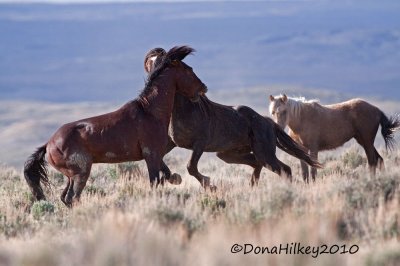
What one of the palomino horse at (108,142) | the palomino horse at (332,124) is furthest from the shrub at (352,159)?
the palomino horse at (108,142)

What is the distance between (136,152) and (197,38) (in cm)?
13665

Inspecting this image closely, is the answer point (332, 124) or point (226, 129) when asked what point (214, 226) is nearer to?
point (226, 129)

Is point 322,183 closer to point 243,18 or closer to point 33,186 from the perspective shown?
point 33,186

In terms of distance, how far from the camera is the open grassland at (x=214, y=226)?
8.59 meters

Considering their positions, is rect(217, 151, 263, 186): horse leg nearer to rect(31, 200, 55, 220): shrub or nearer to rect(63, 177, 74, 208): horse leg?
rect(63, 177, 74, 208): horse leg

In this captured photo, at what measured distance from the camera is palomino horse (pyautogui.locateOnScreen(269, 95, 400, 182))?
16.1 m

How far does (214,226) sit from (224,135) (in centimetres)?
399

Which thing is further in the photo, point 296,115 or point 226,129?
point 296,115

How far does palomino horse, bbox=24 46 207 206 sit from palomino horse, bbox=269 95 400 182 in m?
3.63

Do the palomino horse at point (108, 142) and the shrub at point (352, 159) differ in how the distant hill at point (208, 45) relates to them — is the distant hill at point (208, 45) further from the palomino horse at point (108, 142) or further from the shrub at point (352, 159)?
the palomino horse at point (108, 142)

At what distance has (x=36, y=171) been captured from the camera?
12.6 metres

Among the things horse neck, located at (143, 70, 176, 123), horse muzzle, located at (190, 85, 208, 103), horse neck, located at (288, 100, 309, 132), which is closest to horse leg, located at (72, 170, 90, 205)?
horse neck, located at (143, 70, 176, 123)

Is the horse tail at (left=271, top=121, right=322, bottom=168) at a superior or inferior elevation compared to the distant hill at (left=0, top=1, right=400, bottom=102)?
inferior

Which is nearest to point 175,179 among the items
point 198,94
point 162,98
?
point 162,98
